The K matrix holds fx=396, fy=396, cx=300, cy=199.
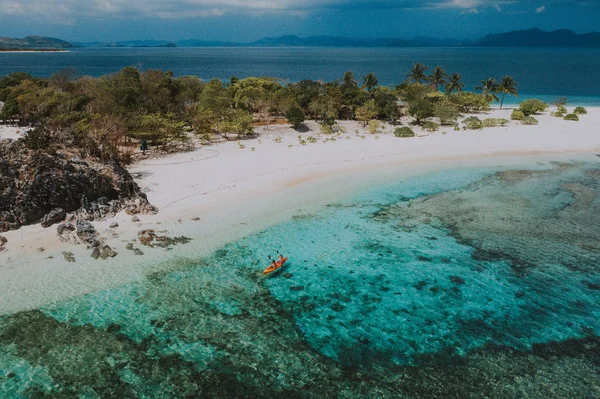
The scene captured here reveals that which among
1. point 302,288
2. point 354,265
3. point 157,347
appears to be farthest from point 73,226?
point 354,265

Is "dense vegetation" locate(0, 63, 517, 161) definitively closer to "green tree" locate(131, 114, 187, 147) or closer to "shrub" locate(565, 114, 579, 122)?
"green tree" locate(131, 114, 187, 147)

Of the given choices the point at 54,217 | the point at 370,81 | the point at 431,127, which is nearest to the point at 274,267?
the point at 54,217

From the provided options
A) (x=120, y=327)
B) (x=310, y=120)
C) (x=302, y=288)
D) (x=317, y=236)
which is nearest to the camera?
(x=120, y=327)

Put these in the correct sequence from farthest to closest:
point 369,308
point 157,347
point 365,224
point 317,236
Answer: point 365,224, point 317,236, point 369,308, point 157,347

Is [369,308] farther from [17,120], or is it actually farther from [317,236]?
[17,120]

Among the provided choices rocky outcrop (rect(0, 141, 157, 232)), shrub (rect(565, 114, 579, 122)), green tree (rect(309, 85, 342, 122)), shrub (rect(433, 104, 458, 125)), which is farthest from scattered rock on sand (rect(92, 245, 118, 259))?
shrub (rect(565, 114, 579, 122))

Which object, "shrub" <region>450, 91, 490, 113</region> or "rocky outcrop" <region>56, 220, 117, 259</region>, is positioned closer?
"rocky outcrop" <region>56, 220, 117, 259</region>
